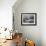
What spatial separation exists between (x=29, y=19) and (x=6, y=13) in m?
1.24

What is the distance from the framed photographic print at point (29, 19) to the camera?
5.21m

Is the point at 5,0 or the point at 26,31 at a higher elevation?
the point at 5,0

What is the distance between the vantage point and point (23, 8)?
526 centimetres

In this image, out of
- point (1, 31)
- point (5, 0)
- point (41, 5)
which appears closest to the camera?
point (1, 31)

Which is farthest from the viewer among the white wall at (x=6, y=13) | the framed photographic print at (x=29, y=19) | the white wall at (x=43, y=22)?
the framed photographic print at (x=29, y=19)

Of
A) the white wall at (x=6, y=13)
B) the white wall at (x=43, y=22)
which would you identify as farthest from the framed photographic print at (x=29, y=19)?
the white wall at (x=6, y=13)

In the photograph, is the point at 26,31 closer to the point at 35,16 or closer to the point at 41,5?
the point at 35,16

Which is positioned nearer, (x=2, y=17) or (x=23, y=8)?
(x=2, y=17)

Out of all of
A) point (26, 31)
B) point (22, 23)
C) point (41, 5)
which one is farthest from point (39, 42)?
point (41, 5)

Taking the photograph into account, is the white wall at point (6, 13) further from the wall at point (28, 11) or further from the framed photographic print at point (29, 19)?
the framed photographic print at point (29, 19)

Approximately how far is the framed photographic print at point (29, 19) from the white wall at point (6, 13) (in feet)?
3.14

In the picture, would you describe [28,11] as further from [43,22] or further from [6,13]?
[6,13]

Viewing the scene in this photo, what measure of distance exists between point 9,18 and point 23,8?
111 centimetres

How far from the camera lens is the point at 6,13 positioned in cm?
440
